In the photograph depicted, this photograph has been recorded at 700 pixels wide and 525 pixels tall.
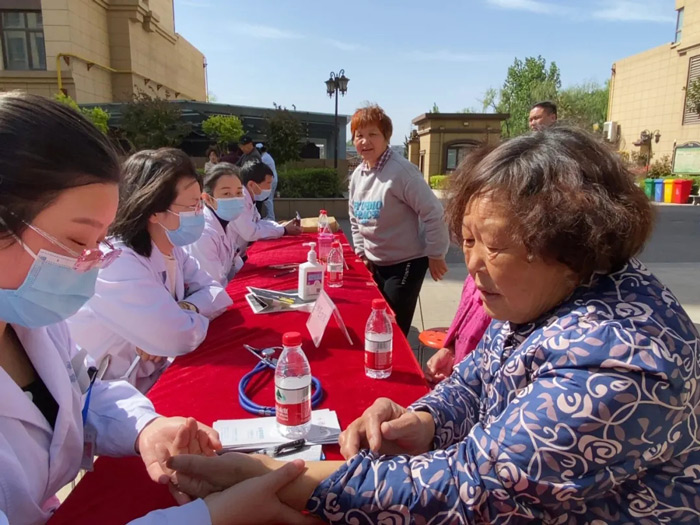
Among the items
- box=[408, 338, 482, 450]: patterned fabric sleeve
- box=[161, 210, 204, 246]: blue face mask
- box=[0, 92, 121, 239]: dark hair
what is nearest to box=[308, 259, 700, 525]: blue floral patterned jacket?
box=[408, 338, 482, 450]: patterned fabric sleeve

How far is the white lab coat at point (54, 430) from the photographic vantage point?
1005 mm

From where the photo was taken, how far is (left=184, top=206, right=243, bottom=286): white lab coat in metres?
3.49

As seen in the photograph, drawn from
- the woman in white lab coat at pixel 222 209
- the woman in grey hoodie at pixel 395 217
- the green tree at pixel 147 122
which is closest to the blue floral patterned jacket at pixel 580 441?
the woman in grey hoodie at pixel 395 217

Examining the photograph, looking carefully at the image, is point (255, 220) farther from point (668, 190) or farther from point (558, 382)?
point (668, 190)

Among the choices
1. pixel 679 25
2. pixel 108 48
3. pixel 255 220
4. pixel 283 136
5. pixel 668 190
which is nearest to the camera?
pixel 255 220

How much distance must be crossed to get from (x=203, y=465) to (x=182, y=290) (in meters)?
1.60

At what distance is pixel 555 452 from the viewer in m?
0.79

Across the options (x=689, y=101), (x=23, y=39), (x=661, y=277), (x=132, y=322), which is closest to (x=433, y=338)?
(x=132, y=322)

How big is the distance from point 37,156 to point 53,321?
438 millimetres

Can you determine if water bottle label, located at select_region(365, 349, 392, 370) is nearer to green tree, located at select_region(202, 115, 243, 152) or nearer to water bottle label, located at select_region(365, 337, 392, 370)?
water bottle label, located at select_region(365, 337, 392, 370)

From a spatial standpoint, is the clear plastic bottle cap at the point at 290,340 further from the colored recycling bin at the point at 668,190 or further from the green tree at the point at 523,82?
the green tree at the point at 523,82

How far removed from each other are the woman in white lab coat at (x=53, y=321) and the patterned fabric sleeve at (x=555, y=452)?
25 centimetres

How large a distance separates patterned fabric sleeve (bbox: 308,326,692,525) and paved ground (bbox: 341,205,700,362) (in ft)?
7.97

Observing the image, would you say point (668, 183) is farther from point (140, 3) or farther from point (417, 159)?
point (140, 3)
